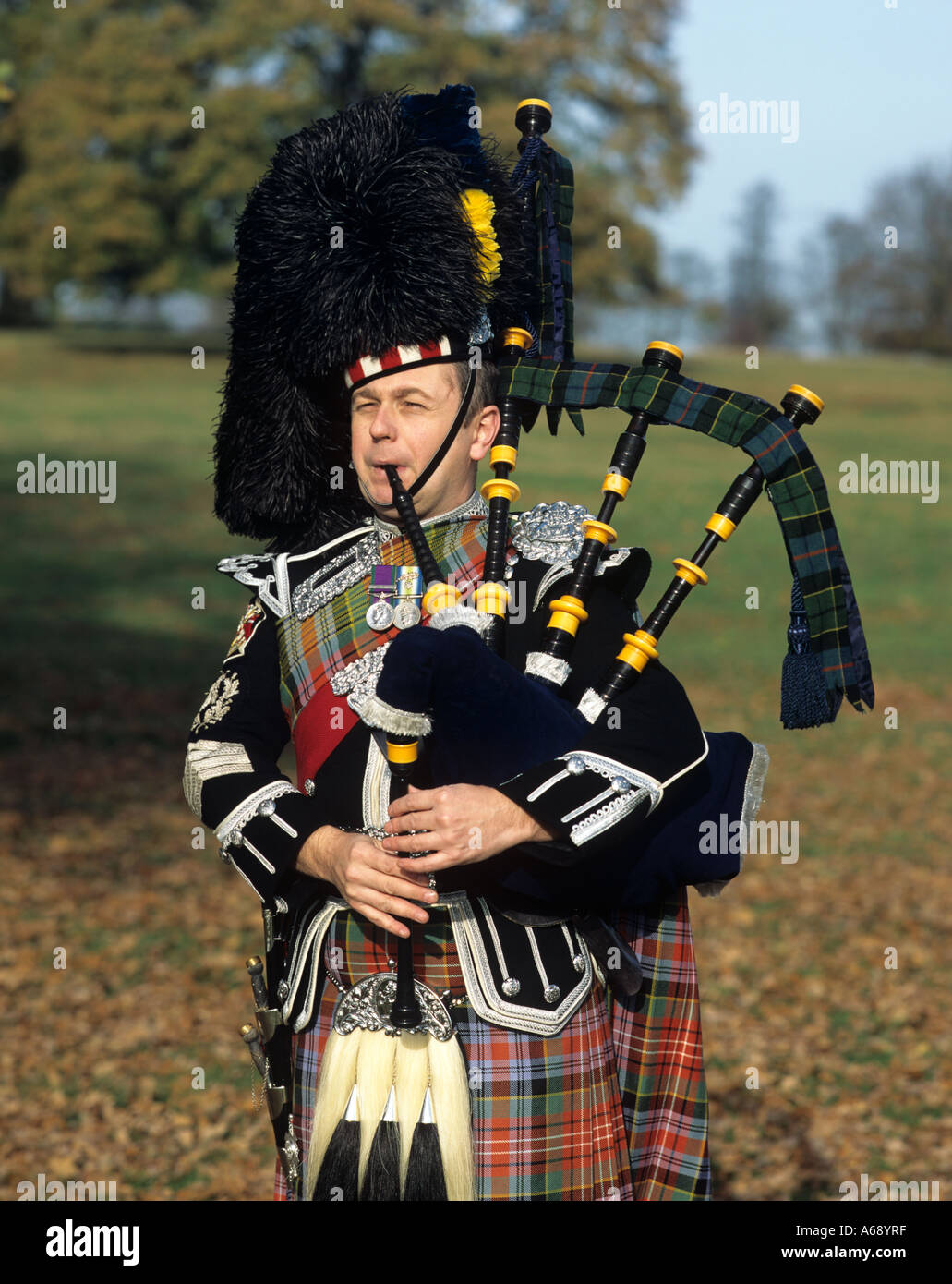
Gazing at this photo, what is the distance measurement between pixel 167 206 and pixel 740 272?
44918mm

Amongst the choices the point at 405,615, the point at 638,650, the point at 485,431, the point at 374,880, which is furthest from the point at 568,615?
the point at 374,880

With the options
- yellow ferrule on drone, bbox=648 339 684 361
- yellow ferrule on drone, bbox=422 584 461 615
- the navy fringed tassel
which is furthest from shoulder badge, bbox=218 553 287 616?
the navy fringed tassel

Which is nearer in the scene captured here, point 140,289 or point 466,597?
point 466,597

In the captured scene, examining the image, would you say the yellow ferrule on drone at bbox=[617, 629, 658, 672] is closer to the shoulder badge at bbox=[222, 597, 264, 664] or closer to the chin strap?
the chin strap

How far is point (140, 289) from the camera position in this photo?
3712cm

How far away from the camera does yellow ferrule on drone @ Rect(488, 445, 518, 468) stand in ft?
8.46

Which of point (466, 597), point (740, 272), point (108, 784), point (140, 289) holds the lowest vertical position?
point (108, 784)

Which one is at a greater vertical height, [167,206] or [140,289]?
[167,206]

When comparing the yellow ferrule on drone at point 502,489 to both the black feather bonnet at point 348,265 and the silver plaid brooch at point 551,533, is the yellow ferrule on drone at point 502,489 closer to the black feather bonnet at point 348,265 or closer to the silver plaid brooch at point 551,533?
the silver plaid brooch at point 551,533

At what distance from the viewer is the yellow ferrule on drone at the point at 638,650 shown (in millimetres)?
2439

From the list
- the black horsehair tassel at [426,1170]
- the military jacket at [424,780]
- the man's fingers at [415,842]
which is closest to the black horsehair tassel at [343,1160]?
the black horsehair tassel at [426,1170]

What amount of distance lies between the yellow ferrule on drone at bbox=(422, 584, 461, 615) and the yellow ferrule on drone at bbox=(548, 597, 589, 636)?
0.64 feet

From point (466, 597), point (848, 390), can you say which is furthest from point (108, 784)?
point (848, 390)
